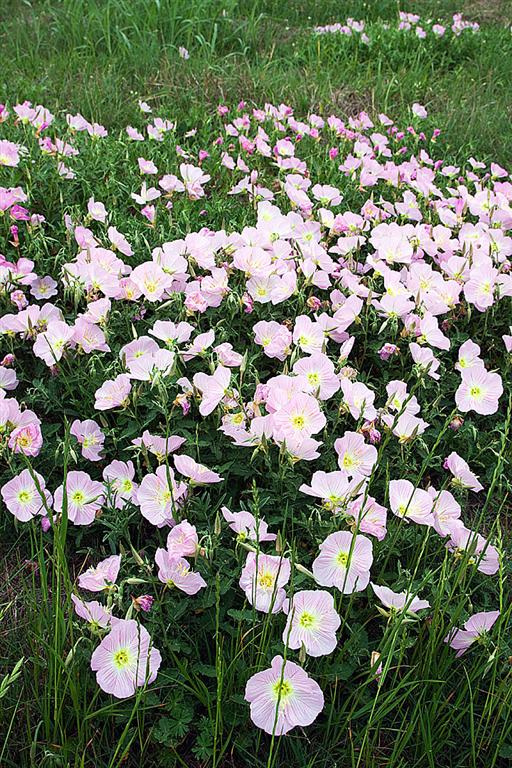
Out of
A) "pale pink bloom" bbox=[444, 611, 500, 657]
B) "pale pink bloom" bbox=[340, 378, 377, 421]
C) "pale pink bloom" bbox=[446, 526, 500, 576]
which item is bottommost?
"pale pink bloom" bbox=[444, 611, 500, 657]

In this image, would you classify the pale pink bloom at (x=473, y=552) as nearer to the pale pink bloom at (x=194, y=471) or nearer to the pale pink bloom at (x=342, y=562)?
the pale pink bloom at (x=342, y=562)

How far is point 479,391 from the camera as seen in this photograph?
2.09 m

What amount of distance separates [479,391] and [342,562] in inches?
31.5

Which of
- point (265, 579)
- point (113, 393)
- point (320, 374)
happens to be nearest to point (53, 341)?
point (113, 393)

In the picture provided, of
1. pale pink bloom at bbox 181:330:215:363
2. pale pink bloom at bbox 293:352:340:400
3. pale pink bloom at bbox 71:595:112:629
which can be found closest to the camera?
pale pink bloom at bbox 71:595:112:629

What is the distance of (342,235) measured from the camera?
118 inches

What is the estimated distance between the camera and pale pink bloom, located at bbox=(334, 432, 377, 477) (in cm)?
178

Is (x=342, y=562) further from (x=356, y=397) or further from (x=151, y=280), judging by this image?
(x=151, y=280)

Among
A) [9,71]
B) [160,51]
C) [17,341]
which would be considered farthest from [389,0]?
[17,341]

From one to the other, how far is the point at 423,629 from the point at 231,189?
231 cm

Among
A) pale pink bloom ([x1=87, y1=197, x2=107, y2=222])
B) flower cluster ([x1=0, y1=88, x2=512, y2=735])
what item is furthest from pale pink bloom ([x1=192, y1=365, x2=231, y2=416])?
pale pink bloom ([x1=87, y1=197, x2=107, y2=222])

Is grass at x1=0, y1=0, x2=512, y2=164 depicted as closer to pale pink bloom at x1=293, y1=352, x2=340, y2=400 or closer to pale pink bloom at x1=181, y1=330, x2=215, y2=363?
pale pink bloom at x1=181, y1=330, x2=215, y2=363

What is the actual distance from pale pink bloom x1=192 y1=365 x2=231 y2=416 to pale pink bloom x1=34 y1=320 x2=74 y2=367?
435mm

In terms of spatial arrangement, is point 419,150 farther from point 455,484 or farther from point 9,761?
point 9,761
